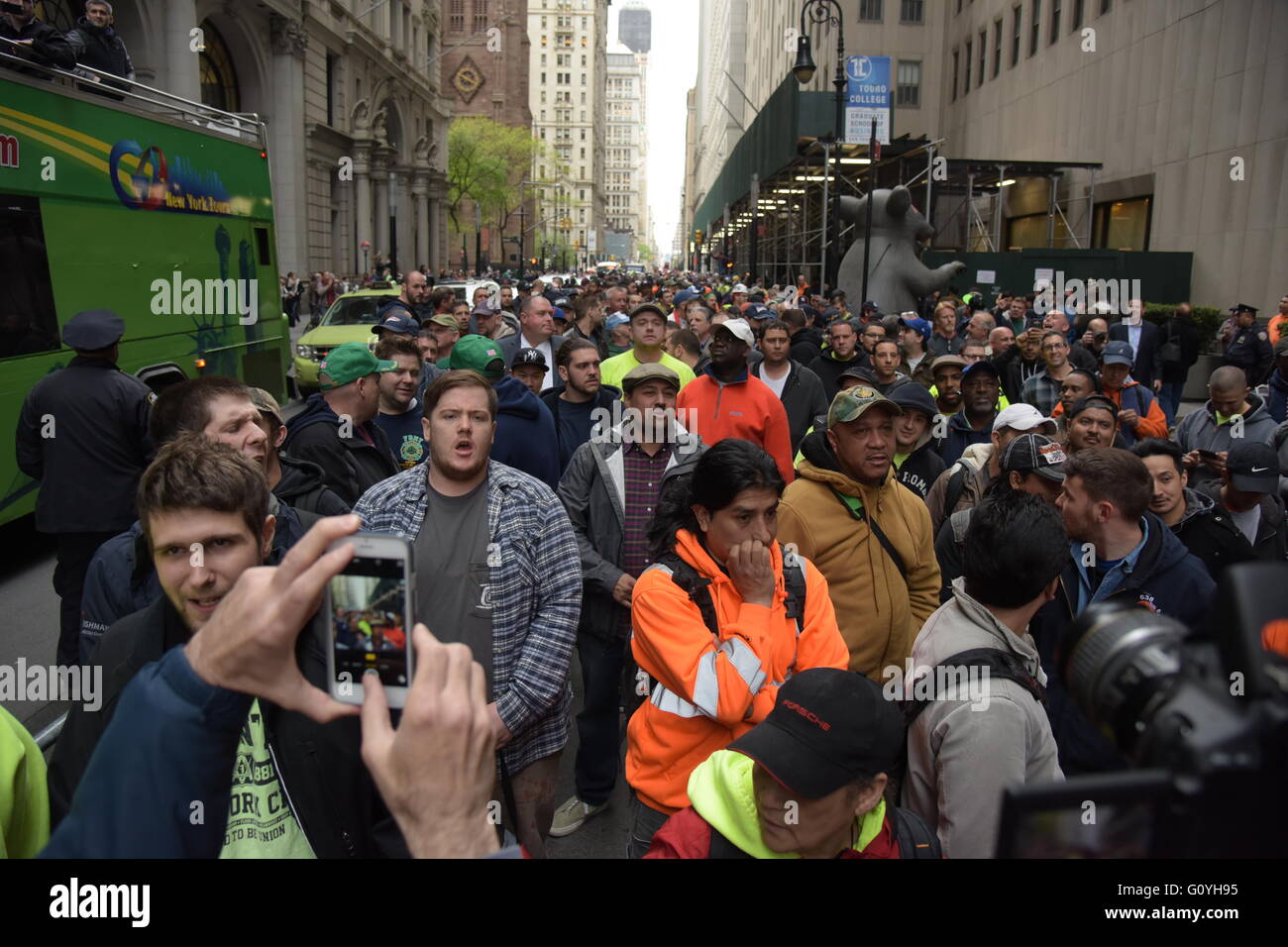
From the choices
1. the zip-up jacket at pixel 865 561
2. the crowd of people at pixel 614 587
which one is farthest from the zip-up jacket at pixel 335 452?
the zip-up jacket at pixel 865 561

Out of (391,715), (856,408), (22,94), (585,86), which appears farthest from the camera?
(585,86)

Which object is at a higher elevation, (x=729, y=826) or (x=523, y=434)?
(x=523, y=434)

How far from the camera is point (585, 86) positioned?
176 metres

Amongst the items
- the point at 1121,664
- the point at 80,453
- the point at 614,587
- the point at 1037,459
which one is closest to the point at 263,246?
the point at 80,453

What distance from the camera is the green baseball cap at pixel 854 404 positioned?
162 inches

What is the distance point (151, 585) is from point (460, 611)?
1.01 meters

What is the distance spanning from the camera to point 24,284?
866cm

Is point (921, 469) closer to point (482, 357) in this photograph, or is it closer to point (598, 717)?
point (598, 717)

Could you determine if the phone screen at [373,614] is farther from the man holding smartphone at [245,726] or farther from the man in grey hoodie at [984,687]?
the man in grey hoodie at [984,687]

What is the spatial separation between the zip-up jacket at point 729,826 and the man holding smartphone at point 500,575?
1.27 metres

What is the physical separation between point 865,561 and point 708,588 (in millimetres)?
1201

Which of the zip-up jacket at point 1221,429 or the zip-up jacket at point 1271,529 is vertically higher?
the zip-up jacket at point 1221,429
